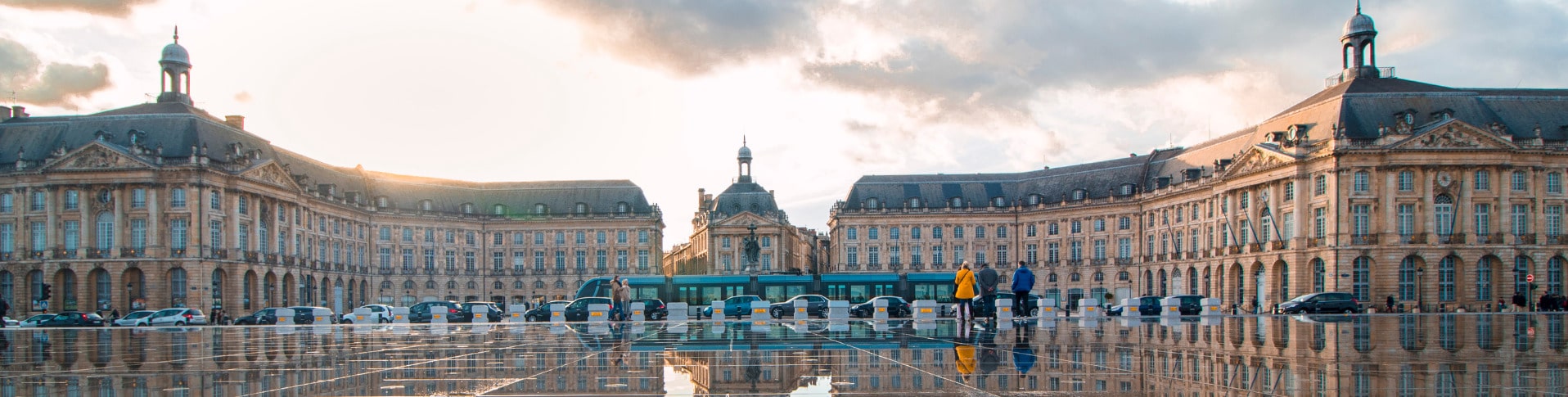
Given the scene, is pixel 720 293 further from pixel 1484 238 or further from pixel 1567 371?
pixel 1567 371

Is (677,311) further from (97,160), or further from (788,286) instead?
(97,160)

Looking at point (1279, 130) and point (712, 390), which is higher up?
point (1279, 130)

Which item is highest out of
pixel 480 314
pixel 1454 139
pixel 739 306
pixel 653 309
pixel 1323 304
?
pixel 1454 139

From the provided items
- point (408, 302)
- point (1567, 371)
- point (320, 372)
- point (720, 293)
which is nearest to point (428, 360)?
point (320, 372)

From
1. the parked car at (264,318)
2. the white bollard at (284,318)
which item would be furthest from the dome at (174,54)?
the white bollard at (284,318)

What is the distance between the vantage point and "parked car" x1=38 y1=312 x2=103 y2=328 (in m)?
58.8

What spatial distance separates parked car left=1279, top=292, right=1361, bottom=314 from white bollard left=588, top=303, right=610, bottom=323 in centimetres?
3373

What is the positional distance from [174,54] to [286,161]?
10547mm

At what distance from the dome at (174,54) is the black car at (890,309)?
51153 millimetres

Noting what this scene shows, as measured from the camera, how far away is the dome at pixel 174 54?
272ft

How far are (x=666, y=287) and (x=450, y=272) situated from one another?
40.5 metres

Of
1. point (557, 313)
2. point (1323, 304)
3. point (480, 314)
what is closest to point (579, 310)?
point (480, 314)

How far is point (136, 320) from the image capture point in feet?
197

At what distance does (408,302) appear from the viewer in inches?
3999
